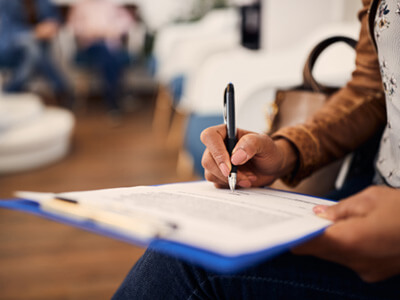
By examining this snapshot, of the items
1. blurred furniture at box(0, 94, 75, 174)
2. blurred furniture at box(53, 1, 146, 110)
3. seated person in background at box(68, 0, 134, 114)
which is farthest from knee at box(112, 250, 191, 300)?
blurred furniture at box(53, 1, 146, 110)

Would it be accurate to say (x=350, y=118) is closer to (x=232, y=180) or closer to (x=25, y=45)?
(x=232, y=180)

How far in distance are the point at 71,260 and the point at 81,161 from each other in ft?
4.07

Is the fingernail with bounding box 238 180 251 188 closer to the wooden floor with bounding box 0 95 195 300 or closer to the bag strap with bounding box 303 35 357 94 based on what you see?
the bag strap with bounding box 303 35 357 94

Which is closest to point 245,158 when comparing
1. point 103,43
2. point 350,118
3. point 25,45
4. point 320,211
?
point 320,211

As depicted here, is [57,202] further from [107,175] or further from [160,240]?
[107,175]

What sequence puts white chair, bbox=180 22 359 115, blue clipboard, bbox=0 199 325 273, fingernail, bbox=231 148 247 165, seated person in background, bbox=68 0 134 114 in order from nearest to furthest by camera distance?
blue clipboard, bbox=0 199 325 273 < fingernail, bbox=231 148 247 165 < white chair, bbox=180 22 359 115 < seated person in background, bbox=68 0 134 114

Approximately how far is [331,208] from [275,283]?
0.10 meters

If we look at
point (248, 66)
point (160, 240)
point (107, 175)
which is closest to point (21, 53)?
point (107, 175)

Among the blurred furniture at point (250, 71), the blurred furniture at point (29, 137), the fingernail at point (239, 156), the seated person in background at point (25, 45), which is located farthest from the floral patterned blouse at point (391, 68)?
the seated person in background at point (25, 45)

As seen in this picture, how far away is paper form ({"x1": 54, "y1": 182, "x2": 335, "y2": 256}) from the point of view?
31 cm

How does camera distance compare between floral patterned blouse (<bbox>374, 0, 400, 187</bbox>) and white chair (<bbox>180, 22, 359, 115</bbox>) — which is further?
white chair (<bbox>180, 22, 359, 115</bbox>)

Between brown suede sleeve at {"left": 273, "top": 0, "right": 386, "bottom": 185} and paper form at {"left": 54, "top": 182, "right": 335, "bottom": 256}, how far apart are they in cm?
16

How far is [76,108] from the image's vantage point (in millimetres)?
4254

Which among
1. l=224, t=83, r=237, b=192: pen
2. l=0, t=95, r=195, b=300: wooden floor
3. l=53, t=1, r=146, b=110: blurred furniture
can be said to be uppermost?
l=224, t=83, r=237, b=192: pen
